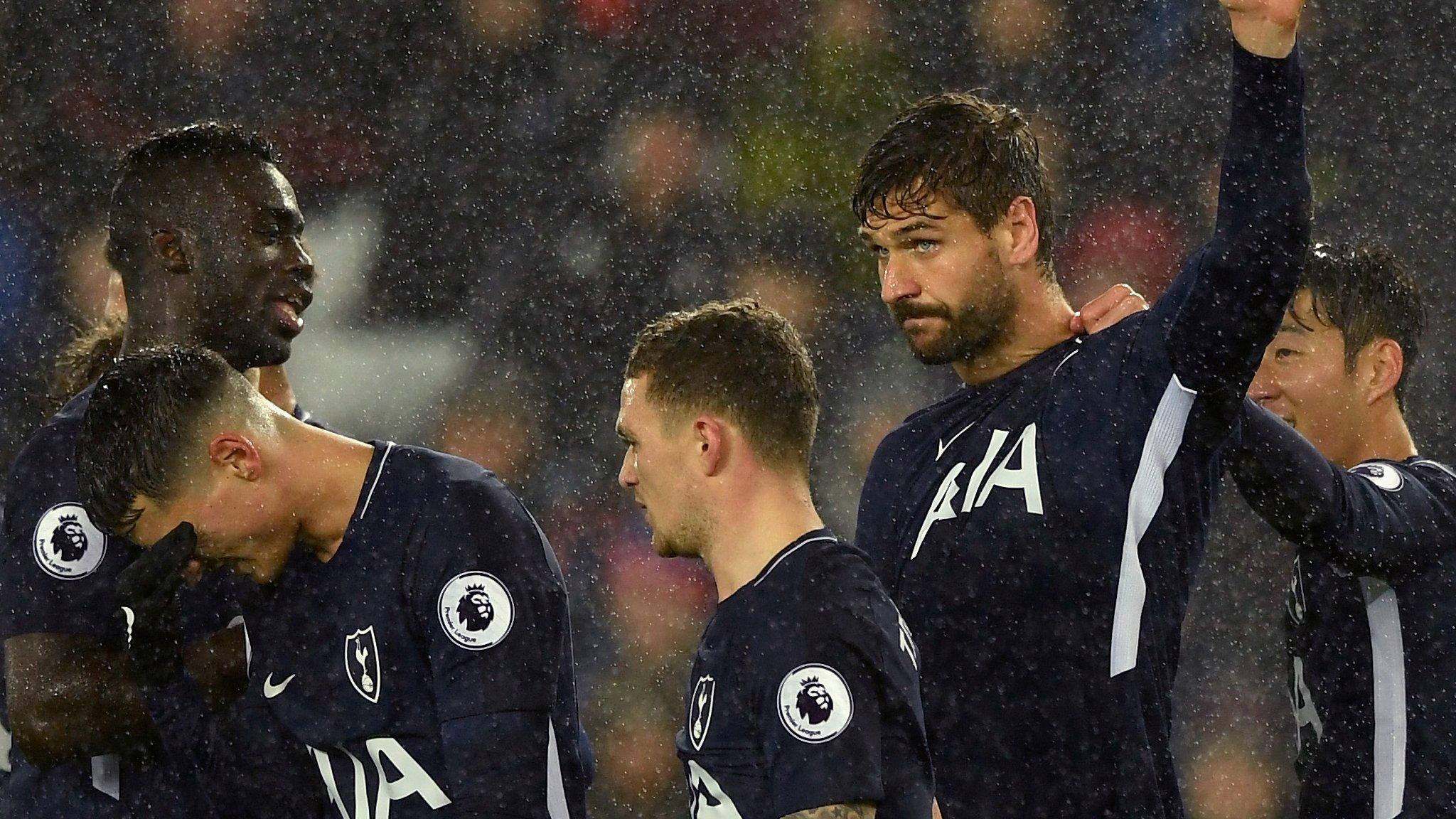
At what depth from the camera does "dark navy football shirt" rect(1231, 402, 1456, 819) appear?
218 cm

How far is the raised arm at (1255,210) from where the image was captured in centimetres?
165

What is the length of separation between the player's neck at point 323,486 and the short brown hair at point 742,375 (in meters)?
0.40

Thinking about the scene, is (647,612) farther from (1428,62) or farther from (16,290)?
(1428,62)

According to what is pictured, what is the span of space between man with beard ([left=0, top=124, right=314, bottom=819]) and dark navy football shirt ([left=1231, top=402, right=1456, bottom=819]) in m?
1.49

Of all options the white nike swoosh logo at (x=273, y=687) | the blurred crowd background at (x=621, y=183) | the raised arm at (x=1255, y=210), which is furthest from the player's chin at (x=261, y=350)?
the blurred crowd background at (x=621, y=183)

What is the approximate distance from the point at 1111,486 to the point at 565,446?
264 cm

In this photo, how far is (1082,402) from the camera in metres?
2.00

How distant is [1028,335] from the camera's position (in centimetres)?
213

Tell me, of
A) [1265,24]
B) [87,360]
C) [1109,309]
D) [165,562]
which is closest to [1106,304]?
[1109,309]

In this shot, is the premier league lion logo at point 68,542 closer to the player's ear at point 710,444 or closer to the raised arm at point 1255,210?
the player's ear at point 710,444

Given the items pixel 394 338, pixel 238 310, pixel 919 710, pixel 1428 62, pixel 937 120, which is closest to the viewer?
pixel 919 710

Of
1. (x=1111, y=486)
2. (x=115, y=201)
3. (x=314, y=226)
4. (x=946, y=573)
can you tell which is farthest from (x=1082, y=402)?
(x=314, y=226)

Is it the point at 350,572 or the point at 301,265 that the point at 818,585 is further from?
the point at 301,265

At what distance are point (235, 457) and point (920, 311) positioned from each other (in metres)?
0.90
